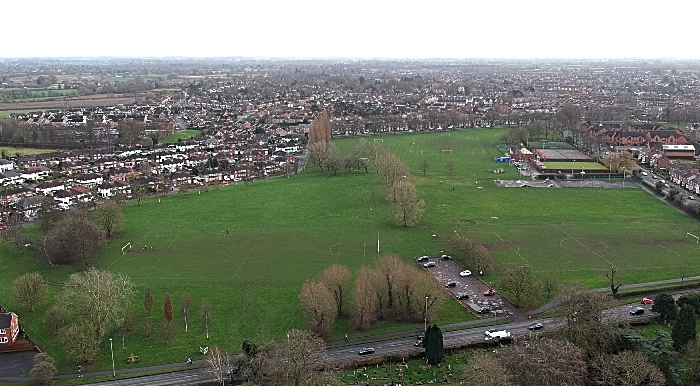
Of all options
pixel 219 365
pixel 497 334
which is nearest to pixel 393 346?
pixel 497 334

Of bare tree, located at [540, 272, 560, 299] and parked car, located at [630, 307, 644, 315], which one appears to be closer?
parked car, located at [630, 307, 644, 315]

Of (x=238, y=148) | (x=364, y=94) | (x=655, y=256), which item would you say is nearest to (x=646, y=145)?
(x=655, y=256)

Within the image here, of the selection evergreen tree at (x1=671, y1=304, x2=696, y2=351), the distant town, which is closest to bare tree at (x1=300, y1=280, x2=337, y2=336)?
evergreen tree at (x1=671, y1=304, x2=696, y2=351)

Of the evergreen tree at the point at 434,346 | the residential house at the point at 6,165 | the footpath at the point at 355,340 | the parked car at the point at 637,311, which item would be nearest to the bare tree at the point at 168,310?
the footpath at the point at 355,340

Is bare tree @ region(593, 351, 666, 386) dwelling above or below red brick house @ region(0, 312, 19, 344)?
above

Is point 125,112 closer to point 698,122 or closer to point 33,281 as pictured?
point 33,281

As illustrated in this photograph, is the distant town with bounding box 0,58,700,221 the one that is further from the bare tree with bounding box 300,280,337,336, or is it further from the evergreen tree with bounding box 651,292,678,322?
the bare tree with bounding box 300,280,337,336
